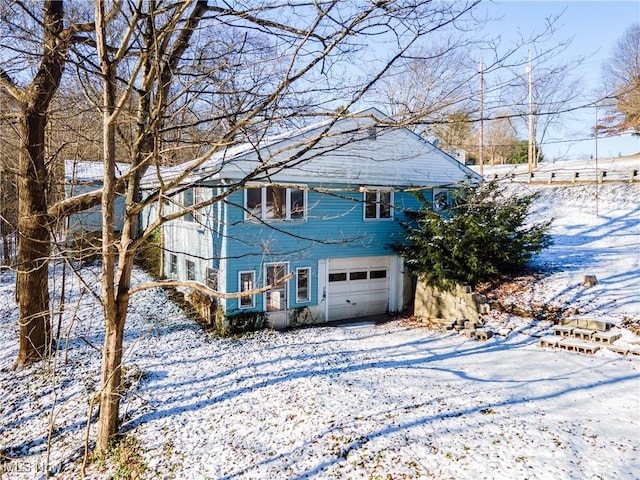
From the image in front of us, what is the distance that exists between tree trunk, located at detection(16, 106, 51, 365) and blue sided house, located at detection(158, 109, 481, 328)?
9.59ft

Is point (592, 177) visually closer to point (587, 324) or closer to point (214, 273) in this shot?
point (587, 324)

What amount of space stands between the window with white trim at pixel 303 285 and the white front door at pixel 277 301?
17.5 inches

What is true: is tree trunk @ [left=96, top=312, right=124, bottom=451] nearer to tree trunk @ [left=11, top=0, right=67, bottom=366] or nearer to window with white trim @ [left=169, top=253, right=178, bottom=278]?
tree trunk @ [left=11, top=0, right=67, bottom=366]

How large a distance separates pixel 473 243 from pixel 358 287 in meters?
3.82

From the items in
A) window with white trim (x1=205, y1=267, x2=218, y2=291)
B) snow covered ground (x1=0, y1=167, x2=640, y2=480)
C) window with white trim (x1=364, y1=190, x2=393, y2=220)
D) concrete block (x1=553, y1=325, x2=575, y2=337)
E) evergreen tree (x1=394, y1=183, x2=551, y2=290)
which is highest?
window with white trim (x1=364, y1=190, x2=393, y2=220)

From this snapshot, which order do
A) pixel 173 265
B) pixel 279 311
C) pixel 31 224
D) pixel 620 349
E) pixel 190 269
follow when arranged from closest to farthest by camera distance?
pixel 31 224 → pixel 620 349 → pixel 279 311 → pixel 190 269 → pixel 173 265

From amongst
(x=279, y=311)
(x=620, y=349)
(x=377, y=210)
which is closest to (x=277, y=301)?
(x=279, y=311)

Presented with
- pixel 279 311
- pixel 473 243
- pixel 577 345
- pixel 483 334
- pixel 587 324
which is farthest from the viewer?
pixel 279 311

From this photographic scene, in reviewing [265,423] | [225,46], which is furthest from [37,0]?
[265,423]

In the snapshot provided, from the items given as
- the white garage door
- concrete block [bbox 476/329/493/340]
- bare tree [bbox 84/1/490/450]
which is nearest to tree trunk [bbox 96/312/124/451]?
bare tree [bbox 84/1/490/450]

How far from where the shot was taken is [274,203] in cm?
A: 1120

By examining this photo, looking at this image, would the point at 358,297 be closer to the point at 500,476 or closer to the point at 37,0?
the point at 500,476

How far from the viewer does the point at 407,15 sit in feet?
11.6

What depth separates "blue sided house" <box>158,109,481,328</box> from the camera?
10812 mm
